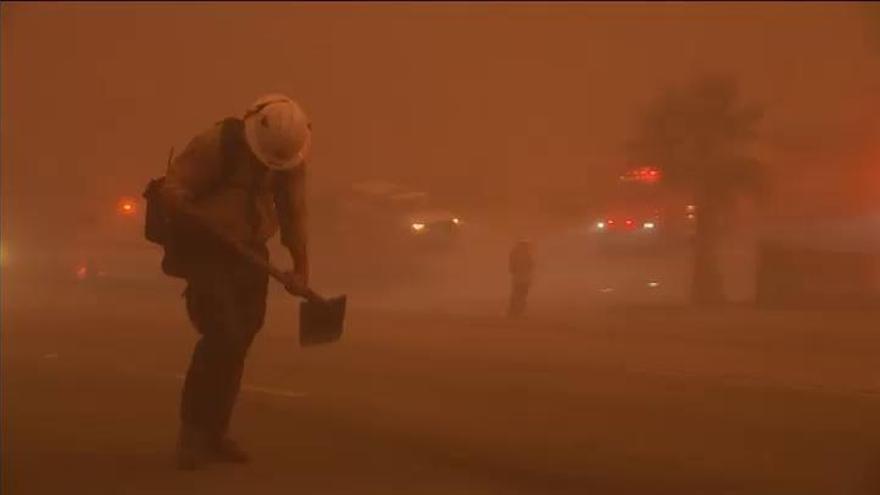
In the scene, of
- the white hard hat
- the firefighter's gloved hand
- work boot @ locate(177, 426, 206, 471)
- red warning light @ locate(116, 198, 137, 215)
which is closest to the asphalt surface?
work boot @ locate(177, 426, 206, 471)

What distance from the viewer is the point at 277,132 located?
19.0 ft

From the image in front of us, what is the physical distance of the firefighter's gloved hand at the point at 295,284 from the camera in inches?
234

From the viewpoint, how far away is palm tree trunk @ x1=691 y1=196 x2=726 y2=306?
69.3ft

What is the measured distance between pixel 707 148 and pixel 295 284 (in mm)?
16344

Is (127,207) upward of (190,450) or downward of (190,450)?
upward

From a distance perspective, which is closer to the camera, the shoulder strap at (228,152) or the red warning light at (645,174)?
the shoulder strap at (228,152)

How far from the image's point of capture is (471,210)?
38312mm

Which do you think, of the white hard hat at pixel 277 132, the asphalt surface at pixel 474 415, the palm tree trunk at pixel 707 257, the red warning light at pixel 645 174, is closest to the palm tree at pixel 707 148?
the palm tree trunk at pixel 707 257

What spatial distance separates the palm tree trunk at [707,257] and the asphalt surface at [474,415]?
18.9 ft

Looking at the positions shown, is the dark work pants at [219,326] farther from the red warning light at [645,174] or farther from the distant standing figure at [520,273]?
the red warning light at [645,174]

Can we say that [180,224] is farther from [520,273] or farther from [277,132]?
[520,273]

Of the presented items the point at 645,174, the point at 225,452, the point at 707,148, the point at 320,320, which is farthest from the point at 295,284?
the point at 645,174

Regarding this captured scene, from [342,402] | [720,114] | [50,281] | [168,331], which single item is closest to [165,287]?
[50,281]

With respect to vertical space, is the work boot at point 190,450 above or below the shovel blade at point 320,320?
below
